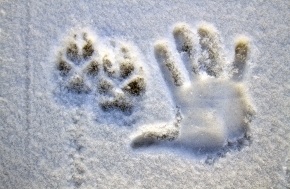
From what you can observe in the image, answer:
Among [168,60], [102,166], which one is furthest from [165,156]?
[168,60]

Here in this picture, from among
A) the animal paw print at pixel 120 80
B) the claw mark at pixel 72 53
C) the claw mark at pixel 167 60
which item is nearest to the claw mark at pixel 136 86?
the animal paw print at pixel 120 80

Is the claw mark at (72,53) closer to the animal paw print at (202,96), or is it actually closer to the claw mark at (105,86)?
the claw mark at (105,86)

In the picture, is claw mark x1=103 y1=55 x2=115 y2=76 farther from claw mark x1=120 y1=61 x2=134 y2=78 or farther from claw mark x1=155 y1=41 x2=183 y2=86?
claw mark x1=155 y1=41 x2=183 y2=86

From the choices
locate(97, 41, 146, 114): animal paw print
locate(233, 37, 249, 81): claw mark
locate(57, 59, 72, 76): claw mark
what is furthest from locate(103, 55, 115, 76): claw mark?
locate(233, 37, 249, 81): claw mark

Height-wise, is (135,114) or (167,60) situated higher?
(167,60)

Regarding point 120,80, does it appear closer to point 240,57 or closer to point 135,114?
point 135,114

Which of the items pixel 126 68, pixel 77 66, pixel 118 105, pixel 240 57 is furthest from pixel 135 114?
pixel 240 57
